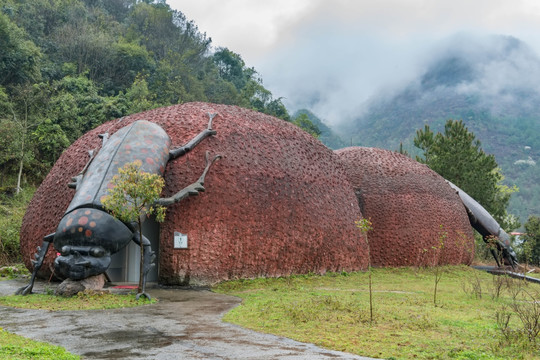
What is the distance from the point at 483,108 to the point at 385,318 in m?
124

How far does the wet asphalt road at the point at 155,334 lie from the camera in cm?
648

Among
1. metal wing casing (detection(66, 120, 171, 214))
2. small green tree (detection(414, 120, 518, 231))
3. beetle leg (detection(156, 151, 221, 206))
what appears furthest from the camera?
small green tree (detection(414, 120, 518, 231))

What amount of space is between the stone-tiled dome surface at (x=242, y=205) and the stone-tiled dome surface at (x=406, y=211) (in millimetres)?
1756

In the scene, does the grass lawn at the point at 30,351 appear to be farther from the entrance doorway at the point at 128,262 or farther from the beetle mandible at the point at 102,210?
the entrance doorway at the point at 128,262

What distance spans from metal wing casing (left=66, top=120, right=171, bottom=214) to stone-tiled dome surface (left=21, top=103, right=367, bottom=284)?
1.74 feet

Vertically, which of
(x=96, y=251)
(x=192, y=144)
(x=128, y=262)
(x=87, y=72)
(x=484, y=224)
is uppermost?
(x=87, y=72)

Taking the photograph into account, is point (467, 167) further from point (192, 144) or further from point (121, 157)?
point (121, 157)

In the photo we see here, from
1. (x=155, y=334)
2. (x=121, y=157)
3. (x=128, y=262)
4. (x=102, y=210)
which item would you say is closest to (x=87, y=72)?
(x=128, y=262)

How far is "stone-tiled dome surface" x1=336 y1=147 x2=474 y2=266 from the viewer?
1964 cm

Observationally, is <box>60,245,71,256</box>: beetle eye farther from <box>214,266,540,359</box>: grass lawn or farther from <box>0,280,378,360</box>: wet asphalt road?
<box>214,266,540,359</box>: grass lawn

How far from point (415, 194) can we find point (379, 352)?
1440 cm

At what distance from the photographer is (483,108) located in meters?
122

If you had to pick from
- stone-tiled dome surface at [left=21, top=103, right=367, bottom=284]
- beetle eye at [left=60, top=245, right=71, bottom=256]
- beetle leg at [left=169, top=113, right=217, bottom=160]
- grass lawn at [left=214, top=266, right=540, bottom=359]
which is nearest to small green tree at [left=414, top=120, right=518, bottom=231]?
stone-tiled dome surface at [left=21, top=103, right=367, bottom=284]

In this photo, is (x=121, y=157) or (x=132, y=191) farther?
(x=121, y=157)
